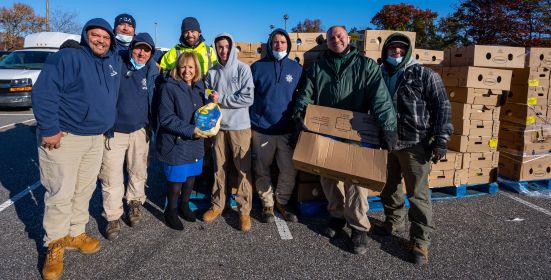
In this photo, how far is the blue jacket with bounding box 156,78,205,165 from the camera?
11.7ft

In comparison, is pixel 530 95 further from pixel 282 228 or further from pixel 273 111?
pixel 282 228

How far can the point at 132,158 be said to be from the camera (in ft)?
12.6

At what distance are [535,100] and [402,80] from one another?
323 cm

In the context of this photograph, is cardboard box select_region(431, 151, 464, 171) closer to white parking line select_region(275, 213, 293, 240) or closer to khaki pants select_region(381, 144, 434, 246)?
khaki pants select_region(381, 144, 434, 246)

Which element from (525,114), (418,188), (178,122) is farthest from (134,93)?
(525,114)

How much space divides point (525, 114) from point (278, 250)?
14.3 ft

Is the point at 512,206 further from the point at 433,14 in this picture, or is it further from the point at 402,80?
the point at 433,14

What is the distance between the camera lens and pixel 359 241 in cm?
347

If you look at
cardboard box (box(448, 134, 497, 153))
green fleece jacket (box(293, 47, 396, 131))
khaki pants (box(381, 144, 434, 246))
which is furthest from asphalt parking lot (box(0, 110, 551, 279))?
green fleece jacket (box(293, 47, 396, 131))

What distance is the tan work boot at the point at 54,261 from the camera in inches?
113

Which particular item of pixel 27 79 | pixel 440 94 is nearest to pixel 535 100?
pixel 440 94

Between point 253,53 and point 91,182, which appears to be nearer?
point 91,182

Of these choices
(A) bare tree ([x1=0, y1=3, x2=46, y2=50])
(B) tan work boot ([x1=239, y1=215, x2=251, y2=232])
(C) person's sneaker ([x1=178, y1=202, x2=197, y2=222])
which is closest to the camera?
(B) tan work boot ([x1=239, y1=215, x2=251, y2=232])

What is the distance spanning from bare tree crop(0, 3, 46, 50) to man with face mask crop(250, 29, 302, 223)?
40.1m
